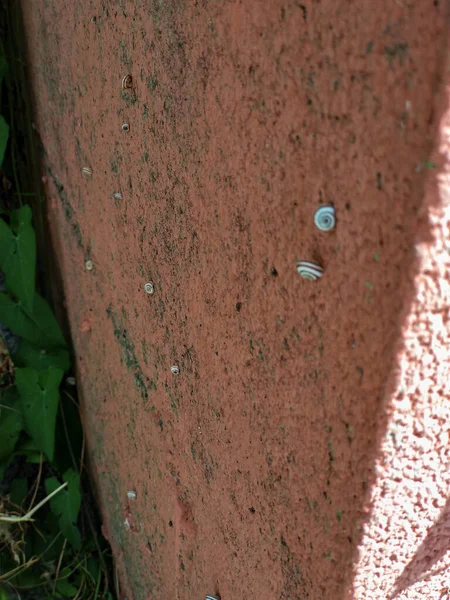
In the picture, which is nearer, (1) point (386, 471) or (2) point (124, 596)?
(1) point (386, 471)

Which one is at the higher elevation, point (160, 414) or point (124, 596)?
point (160, 414)

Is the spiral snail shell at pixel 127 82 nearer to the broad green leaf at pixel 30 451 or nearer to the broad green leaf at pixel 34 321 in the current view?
the broad green leaf at pixel 34 321

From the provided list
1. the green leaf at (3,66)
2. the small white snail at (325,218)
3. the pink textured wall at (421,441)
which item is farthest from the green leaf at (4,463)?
the small white snail at (325,218)

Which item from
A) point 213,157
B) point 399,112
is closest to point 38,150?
point 213,157

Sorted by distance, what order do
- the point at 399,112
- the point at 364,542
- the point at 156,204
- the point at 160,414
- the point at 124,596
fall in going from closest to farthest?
the point at 399,112 < the point at 364,542 < the point at 156,204 < the point at 160,414 < the point at 124,596

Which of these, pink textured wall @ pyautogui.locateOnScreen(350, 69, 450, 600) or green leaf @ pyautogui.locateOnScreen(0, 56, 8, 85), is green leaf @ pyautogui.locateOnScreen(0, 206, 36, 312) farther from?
pink textured wall @ pyautogui.locateOnScreen(350, 69, 450, 600)

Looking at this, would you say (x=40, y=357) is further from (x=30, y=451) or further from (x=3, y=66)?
(x=3, y=66)

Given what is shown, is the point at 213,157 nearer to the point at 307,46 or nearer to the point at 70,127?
the point at 307,46
